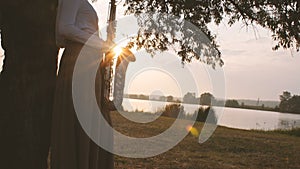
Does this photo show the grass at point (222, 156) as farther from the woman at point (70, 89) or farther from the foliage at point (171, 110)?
the foliage at point (171, 110)

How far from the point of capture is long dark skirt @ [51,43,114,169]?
276cm

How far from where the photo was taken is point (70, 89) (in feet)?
9.15

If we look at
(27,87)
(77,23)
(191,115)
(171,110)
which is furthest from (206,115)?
(77,23)

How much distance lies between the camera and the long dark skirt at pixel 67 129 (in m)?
2.76

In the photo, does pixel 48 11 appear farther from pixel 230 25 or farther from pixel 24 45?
pixel 230 25

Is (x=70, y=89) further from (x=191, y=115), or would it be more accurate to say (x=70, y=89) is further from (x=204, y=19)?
(x=191, y=115)

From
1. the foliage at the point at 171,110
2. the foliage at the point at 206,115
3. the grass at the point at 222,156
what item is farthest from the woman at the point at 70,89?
the foliage at the point at 171,110

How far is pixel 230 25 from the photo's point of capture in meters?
6.94

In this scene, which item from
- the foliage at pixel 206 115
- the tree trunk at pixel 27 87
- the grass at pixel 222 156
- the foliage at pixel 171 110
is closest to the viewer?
the tree trunk at pixel 27 87

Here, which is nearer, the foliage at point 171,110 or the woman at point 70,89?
the woman at point 70,89

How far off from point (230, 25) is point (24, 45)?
14.8ft

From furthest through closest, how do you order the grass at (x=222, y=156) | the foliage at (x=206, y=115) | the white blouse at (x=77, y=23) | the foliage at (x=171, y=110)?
the foliage at (x=171, y=110), the foliage at (x=206, y=115), the grass at (x=222, y=156), the white blouse at (x=77, y=23)

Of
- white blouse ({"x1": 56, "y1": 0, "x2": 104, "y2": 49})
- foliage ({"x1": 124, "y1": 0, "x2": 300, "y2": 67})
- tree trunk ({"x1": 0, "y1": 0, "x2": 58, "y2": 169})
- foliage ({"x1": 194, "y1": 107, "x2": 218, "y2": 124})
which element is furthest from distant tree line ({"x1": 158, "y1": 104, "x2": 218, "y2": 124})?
white blouse ({"x1": 56, "y1": 0, "x2": 104, "y2": 49})

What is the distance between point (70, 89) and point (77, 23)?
1.58 ft
